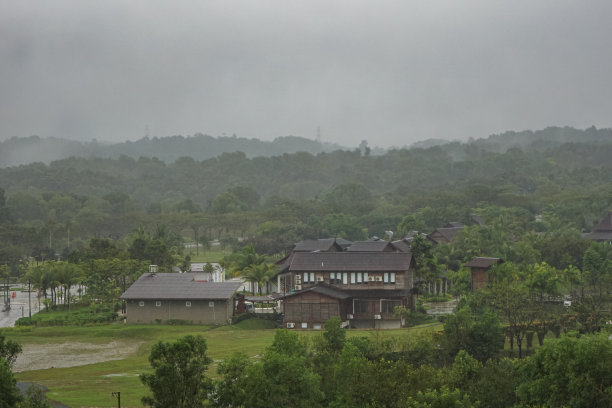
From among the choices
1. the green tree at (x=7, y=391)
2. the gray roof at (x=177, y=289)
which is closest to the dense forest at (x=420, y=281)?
the gray roof at (x=177, y=289)

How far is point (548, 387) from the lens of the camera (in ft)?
94.9

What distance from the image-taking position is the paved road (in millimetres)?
61691

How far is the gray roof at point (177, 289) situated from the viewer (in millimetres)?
57969

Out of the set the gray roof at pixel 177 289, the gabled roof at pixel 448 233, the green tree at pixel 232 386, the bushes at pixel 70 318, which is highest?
the gabled roof at pixel 448 233

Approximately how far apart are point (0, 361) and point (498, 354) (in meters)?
25.9

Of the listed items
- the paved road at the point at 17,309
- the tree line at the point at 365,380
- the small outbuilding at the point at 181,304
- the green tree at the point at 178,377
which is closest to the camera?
the green tree at the point at 178,377

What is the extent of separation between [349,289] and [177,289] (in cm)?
1316

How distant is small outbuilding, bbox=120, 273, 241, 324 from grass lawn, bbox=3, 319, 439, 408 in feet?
4.66

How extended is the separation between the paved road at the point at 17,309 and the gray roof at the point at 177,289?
10.6 meters

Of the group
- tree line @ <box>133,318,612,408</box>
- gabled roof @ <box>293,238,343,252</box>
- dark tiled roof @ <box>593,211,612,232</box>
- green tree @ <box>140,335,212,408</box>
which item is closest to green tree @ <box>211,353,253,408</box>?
tree line @ <box>133,318,612,408</box>

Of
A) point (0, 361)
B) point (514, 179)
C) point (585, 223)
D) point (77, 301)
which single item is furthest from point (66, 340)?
point (514, 179)

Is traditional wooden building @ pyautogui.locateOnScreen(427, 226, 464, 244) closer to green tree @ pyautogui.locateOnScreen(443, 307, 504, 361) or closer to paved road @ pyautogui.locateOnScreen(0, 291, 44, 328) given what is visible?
paved road @ pyautogui.locateOnScreen(0, 291, 44, 328)

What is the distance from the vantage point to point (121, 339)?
5388 centimetres

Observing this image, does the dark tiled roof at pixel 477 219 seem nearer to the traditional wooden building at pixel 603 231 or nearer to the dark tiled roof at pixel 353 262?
the traditional wooden building at pixel 603 231
